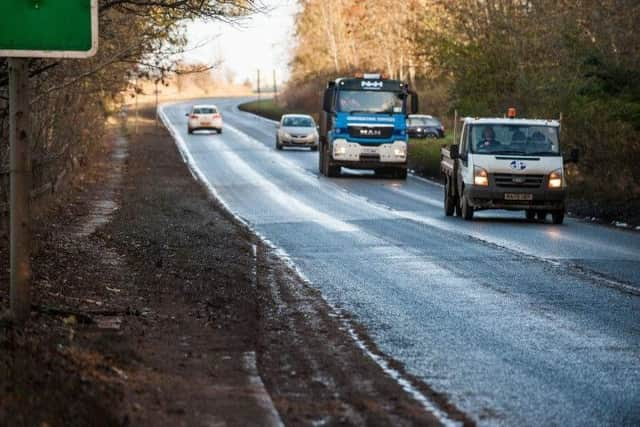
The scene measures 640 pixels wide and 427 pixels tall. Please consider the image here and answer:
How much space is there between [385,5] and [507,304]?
256 feet

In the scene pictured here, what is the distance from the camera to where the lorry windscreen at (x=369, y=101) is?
1722 inches

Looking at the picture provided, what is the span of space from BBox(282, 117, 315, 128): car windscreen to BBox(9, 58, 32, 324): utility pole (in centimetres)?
5615

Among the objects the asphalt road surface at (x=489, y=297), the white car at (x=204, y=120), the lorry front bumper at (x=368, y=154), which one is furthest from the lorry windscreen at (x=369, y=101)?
the white car at (x=204, y=120)

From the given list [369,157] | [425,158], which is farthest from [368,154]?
[425,158]

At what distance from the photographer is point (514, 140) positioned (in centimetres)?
2744

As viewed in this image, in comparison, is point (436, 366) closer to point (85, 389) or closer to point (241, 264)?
point (85, 389)

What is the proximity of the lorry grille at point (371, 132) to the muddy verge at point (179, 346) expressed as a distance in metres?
24.2

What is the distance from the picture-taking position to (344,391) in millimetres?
8492

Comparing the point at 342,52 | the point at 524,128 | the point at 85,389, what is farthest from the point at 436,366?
the point at 342,52

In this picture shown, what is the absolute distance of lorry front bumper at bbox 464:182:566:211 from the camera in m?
27.0

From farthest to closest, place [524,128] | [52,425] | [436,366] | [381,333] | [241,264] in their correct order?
[524,128] → [241,264] → [381,333] → [436,366] → [52,425]

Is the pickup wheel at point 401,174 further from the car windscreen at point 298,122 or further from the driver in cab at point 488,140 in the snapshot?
the car windscreen at point 298,122

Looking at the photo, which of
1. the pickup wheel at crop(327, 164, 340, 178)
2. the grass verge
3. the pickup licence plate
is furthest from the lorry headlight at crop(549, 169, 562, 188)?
the grass verge

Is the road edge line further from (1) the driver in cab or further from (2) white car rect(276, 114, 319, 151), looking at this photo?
(2) white car rect(276, 114, 319, 151)
